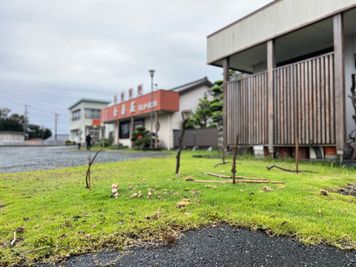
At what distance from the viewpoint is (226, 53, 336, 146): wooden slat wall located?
7223mm

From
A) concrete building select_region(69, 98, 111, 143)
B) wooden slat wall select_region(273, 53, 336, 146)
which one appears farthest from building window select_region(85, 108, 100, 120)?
wooden slat wall select_region(273, 53, 336, 146)

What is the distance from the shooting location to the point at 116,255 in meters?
2.03

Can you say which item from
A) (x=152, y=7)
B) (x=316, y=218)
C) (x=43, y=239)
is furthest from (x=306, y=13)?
(x=43, y=239)

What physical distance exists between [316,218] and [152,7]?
34.8 feet

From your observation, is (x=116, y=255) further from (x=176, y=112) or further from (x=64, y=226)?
(x=176, y=112)

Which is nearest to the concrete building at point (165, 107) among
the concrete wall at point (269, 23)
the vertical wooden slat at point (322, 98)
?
the concrete wall at point (269, 23)

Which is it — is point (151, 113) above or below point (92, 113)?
below

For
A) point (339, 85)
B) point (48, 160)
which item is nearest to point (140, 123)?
point (48, 160)

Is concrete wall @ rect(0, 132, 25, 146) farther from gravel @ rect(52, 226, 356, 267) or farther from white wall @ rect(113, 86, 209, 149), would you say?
gravel @ rect(52, 226, 356, 267)

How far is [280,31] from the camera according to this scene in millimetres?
8273

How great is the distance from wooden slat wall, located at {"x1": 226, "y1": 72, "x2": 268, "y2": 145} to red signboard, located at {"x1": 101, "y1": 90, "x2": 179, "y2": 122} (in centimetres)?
986

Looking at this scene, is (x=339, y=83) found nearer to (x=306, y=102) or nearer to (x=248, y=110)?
(x=306, y=102)

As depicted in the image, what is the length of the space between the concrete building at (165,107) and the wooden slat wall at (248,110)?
32.8 ft

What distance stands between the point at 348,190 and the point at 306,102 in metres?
4.35
